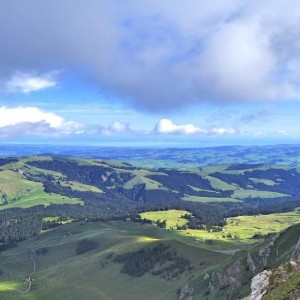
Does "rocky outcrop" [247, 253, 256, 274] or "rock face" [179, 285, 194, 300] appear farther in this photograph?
"rock face" [179, 285, 194, 300]

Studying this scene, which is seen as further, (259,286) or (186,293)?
(186,293)

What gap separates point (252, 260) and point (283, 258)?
1211 centimetres

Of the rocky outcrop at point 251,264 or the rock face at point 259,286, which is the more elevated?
the rock face at point 259,286

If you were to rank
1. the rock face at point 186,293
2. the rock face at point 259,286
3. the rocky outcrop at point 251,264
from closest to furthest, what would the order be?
the rock face at point 259,286 → the rocky outcrop at point 251,264 → the rock face at point 186,293

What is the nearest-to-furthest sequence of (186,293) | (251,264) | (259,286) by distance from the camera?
(259,286) → (251,264) → (186,293)

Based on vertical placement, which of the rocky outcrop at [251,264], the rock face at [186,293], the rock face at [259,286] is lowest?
the rock face at [186,293]

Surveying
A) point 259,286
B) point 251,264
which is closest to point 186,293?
point 251,264

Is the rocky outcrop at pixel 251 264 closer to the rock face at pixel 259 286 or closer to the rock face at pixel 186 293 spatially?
the rock face at pixel 186 293

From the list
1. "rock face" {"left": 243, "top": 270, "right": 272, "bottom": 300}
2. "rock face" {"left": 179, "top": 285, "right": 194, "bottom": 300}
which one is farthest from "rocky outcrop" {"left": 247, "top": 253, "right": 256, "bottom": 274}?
"rock face" {"left": 243, "top": 270, "right": 272, "bottom": 300}

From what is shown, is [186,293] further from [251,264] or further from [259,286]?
[259,286]

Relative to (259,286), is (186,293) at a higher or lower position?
lower

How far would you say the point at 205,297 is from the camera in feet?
426

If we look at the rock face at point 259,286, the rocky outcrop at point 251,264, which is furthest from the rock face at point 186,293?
the rock face at point 259,286

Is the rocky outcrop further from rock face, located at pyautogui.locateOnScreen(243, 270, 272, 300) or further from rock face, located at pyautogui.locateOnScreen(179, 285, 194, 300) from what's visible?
rock face, located at pyautogui.locateOnScreen(243, 270, 272, 300)
